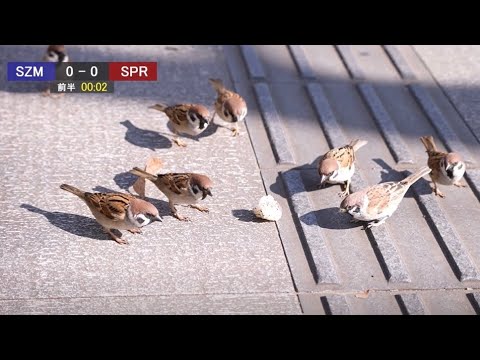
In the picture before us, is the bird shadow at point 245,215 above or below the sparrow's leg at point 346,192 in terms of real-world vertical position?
below

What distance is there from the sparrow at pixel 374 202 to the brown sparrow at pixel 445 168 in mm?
420

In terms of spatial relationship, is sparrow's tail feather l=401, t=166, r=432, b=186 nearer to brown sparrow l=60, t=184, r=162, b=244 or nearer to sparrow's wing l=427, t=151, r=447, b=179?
sparrow's wing l=427, t=151, r=447, b=179

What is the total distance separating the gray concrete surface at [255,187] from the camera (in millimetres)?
5137

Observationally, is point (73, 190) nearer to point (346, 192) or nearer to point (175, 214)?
point (175, 214)

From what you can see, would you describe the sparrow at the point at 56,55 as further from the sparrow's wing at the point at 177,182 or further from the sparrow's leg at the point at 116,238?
the sparrow's leg at the point at 116,238

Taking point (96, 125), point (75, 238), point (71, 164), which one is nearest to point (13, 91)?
point (96, 125)

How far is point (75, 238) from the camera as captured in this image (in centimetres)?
554

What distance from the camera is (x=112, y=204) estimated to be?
5.43 metres

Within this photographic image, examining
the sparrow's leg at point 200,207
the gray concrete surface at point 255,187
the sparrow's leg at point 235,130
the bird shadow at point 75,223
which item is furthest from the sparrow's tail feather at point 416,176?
the bird shadow at point 75,223

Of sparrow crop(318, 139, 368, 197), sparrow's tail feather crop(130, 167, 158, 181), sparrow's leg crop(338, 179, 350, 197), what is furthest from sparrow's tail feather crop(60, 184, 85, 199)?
sparrow's leg crop(338, 179, 350, 197)

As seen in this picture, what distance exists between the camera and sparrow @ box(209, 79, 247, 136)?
678 cm

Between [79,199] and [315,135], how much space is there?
201 centimetres

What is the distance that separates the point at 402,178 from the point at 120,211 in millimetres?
2189
